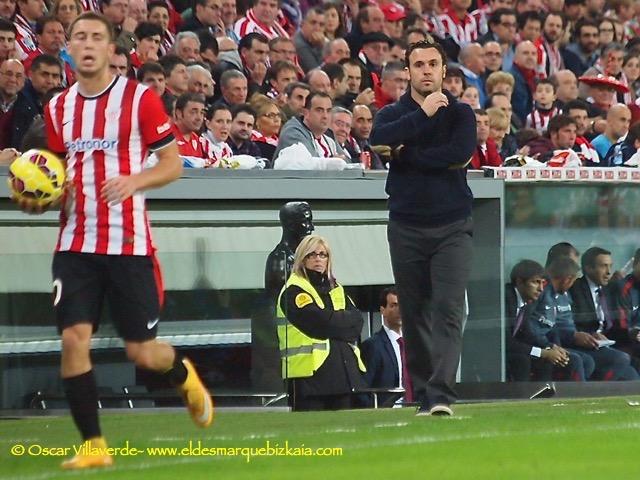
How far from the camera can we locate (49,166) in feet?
23.7

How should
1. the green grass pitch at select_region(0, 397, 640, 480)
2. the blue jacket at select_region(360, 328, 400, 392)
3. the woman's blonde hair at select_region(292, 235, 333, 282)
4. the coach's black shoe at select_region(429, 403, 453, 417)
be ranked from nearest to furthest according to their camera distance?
the green grass pitch at select_region(0, 397, 640, 480), the coach's black shoe at select_region(429, 403, 453, 417), the woman's blonde hair at select_region(292, 235, 333, 282), the blue jacket at select_region(360, 328, 400, 392)

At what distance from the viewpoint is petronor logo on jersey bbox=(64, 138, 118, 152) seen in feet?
23.6

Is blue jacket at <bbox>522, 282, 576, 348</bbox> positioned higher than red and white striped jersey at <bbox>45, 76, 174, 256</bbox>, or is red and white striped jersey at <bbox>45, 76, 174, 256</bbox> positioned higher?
red and white striped jersey at <bbox>45, 76, 174, 256</bbox>

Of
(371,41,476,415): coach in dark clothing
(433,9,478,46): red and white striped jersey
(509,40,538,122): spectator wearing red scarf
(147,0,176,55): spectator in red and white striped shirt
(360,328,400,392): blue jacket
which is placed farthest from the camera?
(433,9,478,46): red and white striped jersey

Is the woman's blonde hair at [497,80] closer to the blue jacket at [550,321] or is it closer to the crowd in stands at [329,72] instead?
the crowd in stands at [329,72]

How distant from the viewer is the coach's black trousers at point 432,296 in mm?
8883

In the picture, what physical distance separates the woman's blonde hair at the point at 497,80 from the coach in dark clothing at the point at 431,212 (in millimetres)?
8143

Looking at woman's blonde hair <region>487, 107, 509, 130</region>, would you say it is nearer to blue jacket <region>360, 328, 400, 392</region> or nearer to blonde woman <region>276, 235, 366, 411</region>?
blue jacket <region>360, 328, 400, 392</region>

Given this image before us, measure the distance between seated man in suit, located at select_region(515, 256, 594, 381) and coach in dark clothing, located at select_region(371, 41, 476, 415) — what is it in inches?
119

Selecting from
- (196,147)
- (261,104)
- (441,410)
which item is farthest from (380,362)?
(261,104)

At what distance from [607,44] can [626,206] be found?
8088mm

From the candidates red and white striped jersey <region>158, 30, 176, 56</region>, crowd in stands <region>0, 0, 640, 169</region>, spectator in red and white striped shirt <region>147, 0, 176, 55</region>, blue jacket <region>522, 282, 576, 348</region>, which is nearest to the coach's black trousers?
crowd in stands <region>0, 0, 640, 169</region>

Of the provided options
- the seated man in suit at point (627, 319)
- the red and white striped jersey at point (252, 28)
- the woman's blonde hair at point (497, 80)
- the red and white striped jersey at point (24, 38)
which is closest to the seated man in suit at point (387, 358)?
the seated man in suit at point (627, 319)

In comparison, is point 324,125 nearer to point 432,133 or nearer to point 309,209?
point 309,209
